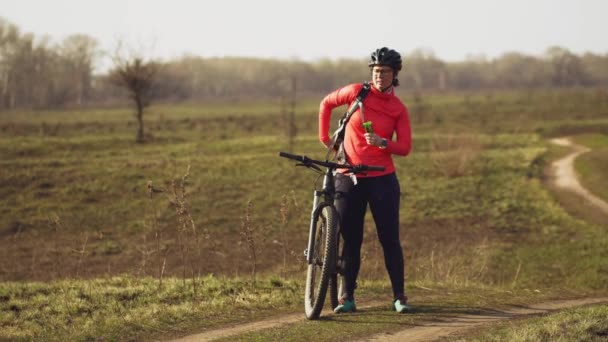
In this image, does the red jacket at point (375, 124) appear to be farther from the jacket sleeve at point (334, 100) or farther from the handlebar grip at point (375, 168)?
the handlebar grip at point (375, 168)

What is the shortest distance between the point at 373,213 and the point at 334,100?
1.10 m

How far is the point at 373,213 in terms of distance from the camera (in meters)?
6.94

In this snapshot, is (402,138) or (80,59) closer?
(402,138)

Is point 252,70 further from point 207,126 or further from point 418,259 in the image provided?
point 418,259

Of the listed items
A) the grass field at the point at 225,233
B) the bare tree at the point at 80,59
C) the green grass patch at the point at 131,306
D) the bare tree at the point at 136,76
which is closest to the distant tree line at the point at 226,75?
the bare tree at the point at 80,59

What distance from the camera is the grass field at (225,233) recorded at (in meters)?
7.81

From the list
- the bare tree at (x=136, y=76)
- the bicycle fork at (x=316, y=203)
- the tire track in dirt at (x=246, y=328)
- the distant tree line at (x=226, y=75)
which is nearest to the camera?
the tire track in dirt at (x=246, y=328)

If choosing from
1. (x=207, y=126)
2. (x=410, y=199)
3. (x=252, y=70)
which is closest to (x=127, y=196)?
(x=410, y=199)

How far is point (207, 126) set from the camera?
186ft

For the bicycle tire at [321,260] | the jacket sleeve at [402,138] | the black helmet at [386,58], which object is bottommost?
the bicycle tire at [321,260]

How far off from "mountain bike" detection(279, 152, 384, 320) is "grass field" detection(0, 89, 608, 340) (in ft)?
0.93

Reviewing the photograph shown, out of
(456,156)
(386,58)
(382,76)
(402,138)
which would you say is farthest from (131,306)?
(456,156)

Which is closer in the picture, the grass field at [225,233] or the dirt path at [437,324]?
the dirt path at [437,324]

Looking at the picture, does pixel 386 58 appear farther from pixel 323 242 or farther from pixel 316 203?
pixel 323 242
